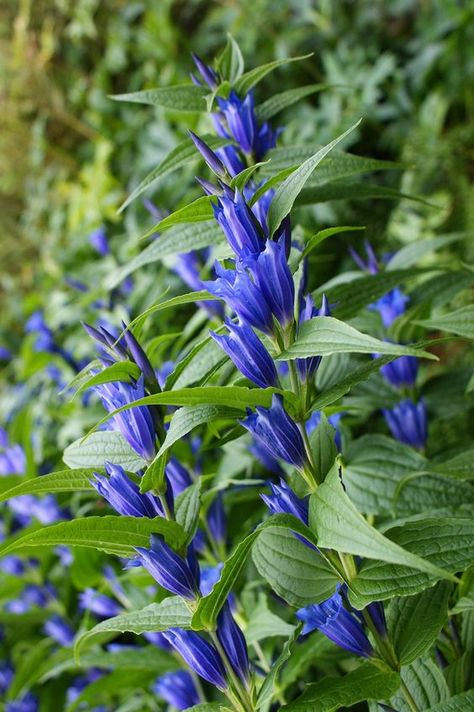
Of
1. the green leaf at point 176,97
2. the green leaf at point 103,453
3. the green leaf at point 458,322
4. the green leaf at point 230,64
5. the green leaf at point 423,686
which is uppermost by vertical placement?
the green leaf at point 230,64

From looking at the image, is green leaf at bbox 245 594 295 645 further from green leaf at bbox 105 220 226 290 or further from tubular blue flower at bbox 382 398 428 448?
green leaf at bbox 105 220 226 290

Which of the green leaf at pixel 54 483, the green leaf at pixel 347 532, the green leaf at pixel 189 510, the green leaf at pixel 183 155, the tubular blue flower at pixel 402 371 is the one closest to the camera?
the green leaf at pixel 347 532

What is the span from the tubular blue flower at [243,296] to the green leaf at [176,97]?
0.31 meters

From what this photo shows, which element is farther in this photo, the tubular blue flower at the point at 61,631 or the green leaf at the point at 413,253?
the tubular blue flower at the point at 61,631

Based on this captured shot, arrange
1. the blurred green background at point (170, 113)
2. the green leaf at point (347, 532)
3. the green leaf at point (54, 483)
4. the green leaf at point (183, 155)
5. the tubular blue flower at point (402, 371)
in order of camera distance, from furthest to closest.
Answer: the blurred green background at point (170, 113)
the tubular blue flower at point (402, 371)
the green leaf at point (183, 155)
the green leaf at point (54, 483)
the green leaf at point (347, 532)

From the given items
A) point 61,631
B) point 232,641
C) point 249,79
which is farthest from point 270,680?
point 61,631

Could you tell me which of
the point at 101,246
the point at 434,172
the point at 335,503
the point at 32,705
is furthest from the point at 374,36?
the point at 335,503

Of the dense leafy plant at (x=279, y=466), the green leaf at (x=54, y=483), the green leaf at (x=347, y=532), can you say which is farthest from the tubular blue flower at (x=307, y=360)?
the green leaf at (x=54, y=483)

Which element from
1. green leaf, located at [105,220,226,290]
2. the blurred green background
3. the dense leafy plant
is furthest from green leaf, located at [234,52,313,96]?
the blurred green background

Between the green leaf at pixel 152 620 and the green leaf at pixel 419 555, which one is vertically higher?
the green leaf at pixel 152 620

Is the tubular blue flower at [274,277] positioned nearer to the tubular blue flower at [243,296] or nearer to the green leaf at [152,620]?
the tubular blue flower at [243,296]

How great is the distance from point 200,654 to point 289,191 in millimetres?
408

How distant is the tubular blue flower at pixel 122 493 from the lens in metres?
0.63

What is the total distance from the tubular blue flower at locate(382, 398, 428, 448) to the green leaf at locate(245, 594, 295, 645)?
0.29 metres
